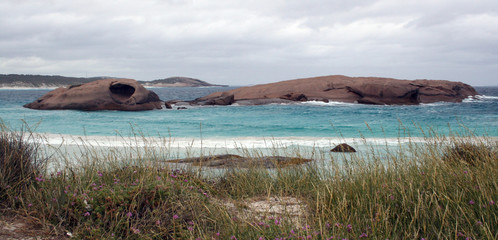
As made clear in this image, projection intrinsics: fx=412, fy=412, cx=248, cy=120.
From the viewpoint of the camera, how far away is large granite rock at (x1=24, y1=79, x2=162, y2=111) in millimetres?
27562

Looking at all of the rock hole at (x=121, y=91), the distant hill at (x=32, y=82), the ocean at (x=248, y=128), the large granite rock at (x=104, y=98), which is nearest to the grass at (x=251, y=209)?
the ocean at (x=248, y=128)

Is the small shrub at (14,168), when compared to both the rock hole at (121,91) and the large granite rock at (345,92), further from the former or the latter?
the large granite rock at (345,92)

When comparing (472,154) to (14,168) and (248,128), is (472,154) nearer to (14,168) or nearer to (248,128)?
(14,168)

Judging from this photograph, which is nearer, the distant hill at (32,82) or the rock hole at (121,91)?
the rock hole at (121,91)

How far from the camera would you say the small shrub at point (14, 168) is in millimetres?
4723

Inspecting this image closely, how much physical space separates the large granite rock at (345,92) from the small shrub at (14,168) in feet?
95.1

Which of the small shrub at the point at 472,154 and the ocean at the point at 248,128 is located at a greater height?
the small shrub at the point at 472,154

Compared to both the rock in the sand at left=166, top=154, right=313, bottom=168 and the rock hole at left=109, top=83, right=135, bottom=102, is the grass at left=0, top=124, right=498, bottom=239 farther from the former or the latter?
the rock hole at left=109, top=83, right=135, bottom=102

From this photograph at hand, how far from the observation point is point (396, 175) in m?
4.81

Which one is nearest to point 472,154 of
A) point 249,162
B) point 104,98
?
point 249,162

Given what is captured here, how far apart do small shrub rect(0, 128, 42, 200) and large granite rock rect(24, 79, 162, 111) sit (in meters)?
23.0

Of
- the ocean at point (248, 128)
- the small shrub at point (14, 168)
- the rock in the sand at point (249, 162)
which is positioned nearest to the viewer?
the small shrub at point (14, 168)

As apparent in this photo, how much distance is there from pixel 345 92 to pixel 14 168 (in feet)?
107

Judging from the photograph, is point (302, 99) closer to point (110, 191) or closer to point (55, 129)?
point (55, 129)
